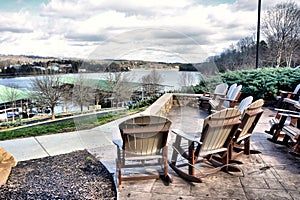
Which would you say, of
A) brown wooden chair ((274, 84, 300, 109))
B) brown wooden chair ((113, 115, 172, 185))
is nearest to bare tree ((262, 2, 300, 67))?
brown wooden chair ((274, 84, 300, 109))

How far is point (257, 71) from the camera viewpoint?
7.07m

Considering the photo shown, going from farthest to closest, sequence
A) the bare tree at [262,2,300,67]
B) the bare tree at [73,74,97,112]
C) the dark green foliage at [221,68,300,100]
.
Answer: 1. the bare tree at [262,2,300,67]
2. the dark green foliage at [221,68,300,100]
3. the bare tree at [73,74,97,112]

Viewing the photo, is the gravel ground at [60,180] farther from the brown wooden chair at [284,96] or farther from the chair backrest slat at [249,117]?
the brown wooden chair at [284,96]

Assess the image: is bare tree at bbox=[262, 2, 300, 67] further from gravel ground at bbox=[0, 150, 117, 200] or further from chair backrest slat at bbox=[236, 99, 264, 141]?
gravel ground at bbox=[0, 150, 117, 200]

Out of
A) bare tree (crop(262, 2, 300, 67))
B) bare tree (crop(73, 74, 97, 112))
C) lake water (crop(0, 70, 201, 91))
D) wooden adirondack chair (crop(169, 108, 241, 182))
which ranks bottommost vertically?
wooden adirondack chair (crop(169, 108, 241, 182))

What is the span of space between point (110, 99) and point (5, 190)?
133 cm

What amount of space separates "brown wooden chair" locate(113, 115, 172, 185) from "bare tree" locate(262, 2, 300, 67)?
36.3ft

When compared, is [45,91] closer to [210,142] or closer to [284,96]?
[210,142]

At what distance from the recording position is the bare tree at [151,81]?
210 centimetres

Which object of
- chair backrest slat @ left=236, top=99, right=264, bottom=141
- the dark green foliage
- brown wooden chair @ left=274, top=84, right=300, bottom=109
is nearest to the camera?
chair backrest slat @ left=236, top=99, right=264, bottom=141

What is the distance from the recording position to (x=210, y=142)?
2.30 meters

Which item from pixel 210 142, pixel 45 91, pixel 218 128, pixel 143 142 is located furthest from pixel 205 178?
pixel 45 91

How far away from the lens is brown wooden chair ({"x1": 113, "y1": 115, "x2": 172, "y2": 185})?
2064 mm

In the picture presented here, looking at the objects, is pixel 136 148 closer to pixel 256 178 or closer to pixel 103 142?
pixel 103 142
